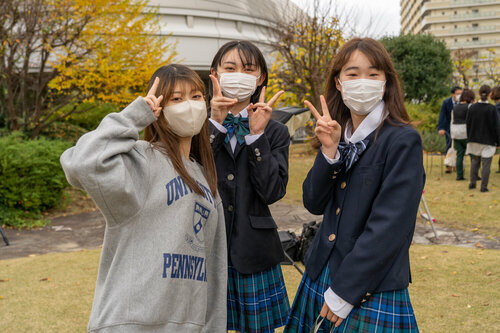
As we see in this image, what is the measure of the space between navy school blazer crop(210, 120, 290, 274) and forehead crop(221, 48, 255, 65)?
1.22 feet

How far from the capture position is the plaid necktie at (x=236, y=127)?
89.6 inches

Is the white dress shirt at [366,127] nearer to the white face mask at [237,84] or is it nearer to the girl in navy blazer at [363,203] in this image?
the girl in navy blazer at [363,203]

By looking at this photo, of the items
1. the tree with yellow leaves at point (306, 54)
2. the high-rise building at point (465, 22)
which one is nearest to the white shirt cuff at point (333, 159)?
the tree with yellow leaves at point (306, 54)

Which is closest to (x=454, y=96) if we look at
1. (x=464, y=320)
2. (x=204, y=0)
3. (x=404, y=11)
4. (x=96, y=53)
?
(x=464, y=320)

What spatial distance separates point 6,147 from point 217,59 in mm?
6948

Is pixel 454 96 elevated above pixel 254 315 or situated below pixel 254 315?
above

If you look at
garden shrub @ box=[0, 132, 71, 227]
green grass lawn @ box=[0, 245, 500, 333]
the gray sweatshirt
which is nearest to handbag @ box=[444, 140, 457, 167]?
green grass lawn @ box=[0, 245, 500, 333]

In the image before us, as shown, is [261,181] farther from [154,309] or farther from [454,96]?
[454,96]

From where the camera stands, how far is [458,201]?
26.8 ft

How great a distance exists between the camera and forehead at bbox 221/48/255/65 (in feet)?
7.66

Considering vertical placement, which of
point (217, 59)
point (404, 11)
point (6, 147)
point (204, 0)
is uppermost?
point (404, 11)

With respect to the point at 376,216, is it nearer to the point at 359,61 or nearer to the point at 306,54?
the point at 359,61

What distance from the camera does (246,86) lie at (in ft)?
7.65

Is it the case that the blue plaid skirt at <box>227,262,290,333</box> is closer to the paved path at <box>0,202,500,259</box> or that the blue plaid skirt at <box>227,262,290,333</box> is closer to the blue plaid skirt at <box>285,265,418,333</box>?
the blue plaid skirt at <box>285,265,418,333</box>
